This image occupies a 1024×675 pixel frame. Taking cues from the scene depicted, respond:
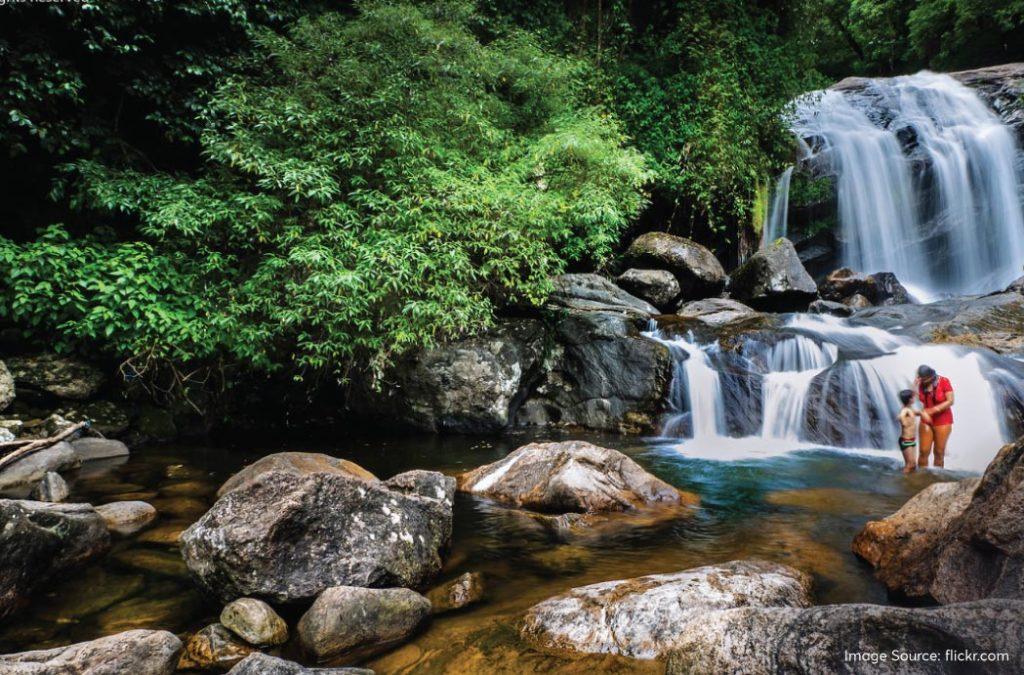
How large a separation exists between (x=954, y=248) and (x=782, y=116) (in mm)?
6993

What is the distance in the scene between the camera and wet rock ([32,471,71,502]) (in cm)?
623

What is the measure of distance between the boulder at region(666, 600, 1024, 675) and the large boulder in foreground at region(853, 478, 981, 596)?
6.98 ft

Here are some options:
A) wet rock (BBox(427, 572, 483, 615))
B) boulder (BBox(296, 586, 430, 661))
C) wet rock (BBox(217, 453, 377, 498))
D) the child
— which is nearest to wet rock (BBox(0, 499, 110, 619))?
wet rock (BBox(217, 453, 377, 498))

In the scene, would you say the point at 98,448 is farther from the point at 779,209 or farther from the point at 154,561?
the point at 779,209

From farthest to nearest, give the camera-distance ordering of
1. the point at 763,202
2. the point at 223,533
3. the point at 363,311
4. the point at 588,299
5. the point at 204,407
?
the point at 763,202 → the point at 588,299 → the point at 204,407 → the point at 363,311 → the point at 223,533

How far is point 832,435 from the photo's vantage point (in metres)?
8.91

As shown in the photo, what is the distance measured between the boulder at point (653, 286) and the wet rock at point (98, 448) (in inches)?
432

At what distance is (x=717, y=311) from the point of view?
13.0 m

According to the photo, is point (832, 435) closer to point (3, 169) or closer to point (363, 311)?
point (363, 311)

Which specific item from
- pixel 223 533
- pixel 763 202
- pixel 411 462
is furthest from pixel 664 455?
pixel 763 202

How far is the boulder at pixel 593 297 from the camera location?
39.0ft

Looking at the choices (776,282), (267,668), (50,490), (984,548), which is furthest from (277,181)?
(776,282)

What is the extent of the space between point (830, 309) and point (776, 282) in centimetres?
143

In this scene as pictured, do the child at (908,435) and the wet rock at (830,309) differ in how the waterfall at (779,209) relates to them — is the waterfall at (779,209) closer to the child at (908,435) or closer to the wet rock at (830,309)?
the wet rock at (830,309)
